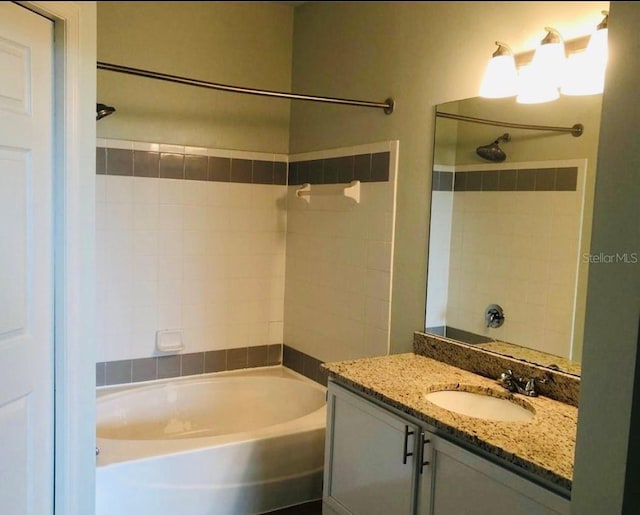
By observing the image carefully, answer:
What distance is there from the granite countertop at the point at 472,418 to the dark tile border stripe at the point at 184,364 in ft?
4.05

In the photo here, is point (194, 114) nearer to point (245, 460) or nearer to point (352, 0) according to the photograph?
point (352, 0)

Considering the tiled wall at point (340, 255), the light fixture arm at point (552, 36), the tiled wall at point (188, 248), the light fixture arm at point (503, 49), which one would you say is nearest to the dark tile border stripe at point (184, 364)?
the tiled wall at point (188, 248)

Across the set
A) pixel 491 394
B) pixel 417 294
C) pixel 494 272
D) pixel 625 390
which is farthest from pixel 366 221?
pixel 625 390

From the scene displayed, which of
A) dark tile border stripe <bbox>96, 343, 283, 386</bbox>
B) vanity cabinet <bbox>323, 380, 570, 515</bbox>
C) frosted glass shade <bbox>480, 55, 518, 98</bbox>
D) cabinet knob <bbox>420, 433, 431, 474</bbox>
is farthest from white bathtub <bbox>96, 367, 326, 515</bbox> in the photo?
frosted glass shade <bbox>480, 55, 518, 98</bbox>

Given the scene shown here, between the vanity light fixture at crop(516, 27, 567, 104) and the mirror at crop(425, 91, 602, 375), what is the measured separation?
4 cm

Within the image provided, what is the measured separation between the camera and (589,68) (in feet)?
5.81

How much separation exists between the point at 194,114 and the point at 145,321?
117 cm

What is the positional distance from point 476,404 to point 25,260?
1582 mm

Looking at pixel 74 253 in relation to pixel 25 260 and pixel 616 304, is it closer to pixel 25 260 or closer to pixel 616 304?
pixel 25 260

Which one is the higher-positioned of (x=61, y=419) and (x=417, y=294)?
(x=417, y=294)

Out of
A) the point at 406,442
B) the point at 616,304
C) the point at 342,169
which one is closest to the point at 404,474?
the point at 406,442

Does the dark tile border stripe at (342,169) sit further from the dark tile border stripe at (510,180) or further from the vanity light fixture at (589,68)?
the vanity light fixture at (589,68)

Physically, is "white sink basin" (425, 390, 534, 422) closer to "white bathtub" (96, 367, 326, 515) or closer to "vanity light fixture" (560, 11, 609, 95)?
"white bathtub" (96, 367, 326, 515)

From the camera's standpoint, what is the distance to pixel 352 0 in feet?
9.14
